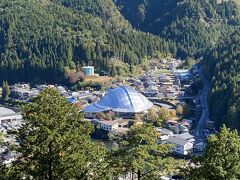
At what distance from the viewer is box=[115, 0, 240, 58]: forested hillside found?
76.1 metres

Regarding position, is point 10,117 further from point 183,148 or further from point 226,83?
point 226,83

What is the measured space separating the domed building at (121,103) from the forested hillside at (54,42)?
16990mm

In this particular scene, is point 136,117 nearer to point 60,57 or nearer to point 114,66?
point 114,66

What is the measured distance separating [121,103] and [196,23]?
1580 inches

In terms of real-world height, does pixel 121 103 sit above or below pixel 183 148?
above

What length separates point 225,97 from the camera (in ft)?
128

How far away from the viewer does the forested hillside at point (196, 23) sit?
7612cm

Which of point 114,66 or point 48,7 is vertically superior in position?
point 48,7

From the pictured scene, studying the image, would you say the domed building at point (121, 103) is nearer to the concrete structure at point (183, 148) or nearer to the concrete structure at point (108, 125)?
the concrete structure at point (108, 125)

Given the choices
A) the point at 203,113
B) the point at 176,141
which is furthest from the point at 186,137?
the point at 203,113

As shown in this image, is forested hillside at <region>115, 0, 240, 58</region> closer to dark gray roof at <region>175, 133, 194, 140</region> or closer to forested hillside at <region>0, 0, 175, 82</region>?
forested hillside at <region>0, 0, 175, 82</region>

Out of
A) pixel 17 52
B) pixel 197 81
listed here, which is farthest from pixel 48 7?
pixel 197 81

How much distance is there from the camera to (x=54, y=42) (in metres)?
65.9

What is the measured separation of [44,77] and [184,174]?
175 ft
